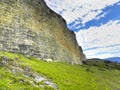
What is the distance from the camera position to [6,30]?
66.8m

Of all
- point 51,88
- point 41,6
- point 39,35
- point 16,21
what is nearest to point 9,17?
point 16,21

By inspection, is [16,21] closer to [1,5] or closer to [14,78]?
[1,5]

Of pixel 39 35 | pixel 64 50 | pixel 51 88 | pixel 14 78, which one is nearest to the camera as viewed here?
pixel 14 78

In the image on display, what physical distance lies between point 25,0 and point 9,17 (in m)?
8.16

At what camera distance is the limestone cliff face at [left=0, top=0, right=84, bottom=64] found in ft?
219

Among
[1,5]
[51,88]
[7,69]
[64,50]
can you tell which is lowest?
[51,88]

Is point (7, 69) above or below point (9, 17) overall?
below

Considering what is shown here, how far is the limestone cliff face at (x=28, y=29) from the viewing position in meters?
66.8

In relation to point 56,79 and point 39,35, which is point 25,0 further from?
point 56,79

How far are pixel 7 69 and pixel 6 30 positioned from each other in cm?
1971

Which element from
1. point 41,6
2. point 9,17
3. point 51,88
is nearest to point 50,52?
point 41,6

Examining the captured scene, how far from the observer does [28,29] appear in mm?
73938

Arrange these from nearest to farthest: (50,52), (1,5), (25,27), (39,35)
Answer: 1. (1,5)
2. (25,27)
3. (39,35)
4. (50,52)

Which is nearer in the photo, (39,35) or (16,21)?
(16,21)
